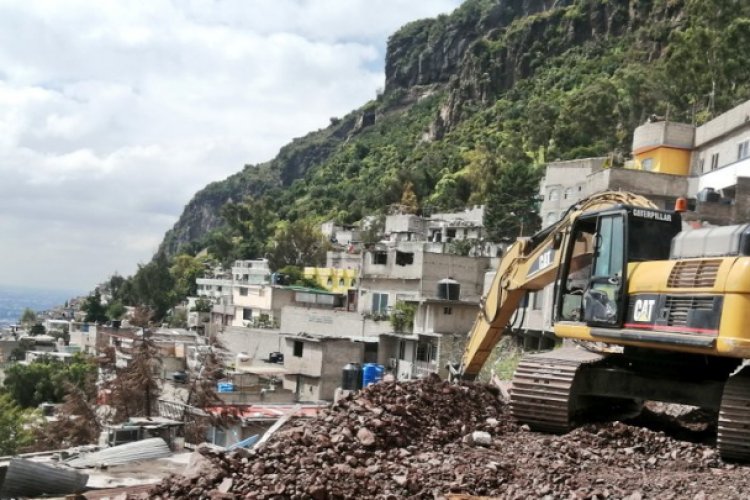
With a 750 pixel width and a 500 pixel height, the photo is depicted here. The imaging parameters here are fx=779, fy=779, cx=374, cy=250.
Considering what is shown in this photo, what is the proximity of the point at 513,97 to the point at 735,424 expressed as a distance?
333 ft

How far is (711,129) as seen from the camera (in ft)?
108

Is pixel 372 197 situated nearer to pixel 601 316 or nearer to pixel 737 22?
pixel 737 22

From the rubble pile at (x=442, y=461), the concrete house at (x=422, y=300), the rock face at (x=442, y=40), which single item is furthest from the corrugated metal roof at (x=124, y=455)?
the rock face at (x=442, y=40)

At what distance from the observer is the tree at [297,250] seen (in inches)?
2899

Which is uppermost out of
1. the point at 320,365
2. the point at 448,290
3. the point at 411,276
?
the point at 411,276

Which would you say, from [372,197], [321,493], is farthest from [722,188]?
[372,197]

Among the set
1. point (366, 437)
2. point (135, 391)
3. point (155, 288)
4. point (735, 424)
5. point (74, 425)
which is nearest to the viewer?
point (735, 424)

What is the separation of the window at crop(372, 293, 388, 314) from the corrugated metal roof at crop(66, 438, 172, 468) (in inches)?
1139

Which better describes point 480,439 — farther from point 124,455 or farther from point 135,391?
point 135,391

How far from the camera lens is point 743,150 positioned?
98.9 ft

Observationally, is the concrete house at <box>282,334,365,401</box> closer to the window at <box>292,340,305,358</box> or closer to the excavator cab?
the window at <box>292,340,305,358</box>

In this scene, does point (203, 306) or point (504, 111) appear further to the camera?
point (504, 111)

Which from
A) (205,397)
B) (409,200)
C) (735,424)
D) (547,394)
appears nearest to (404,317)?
(205,397)

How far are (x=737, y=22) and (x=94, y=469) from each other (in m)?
44.2
